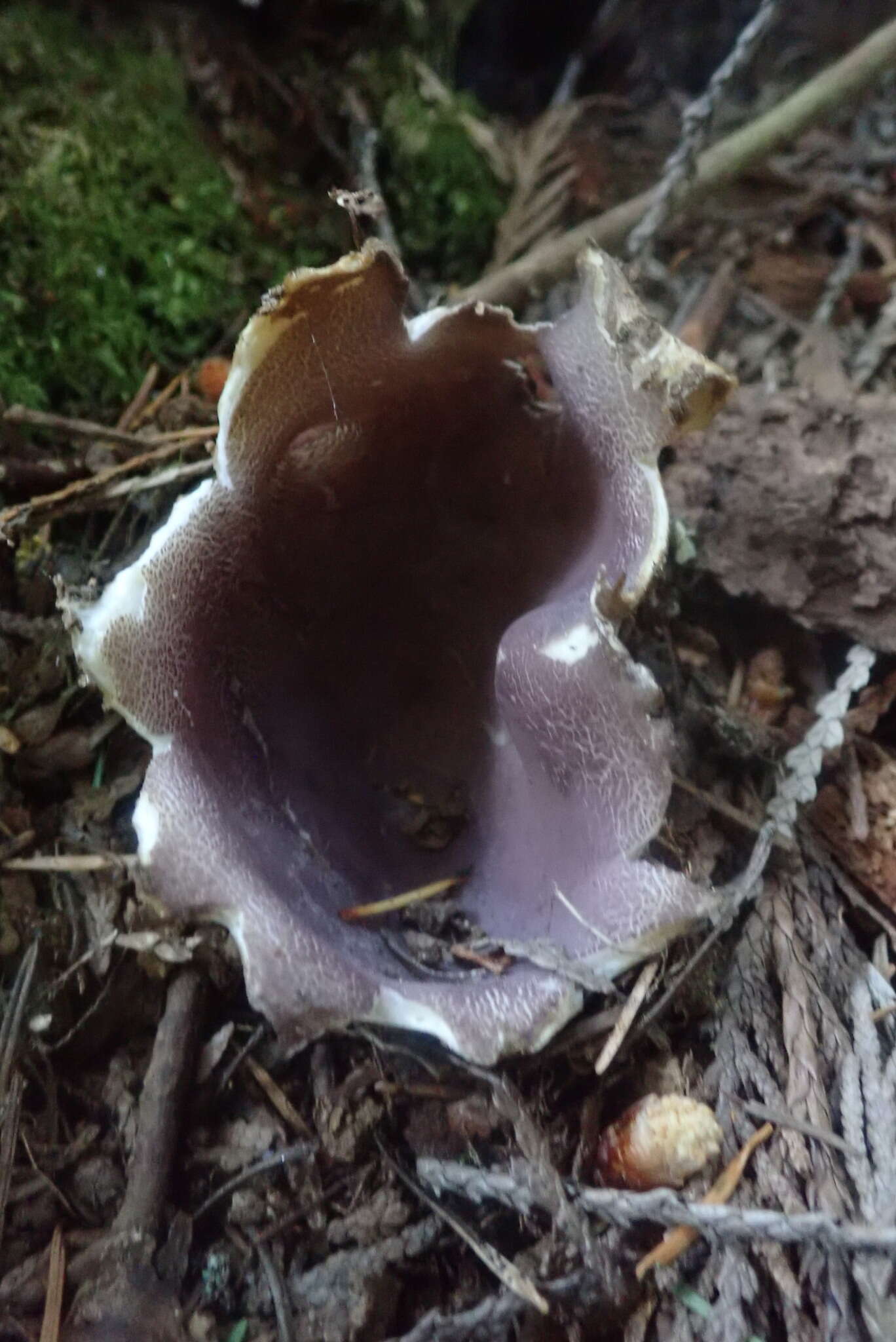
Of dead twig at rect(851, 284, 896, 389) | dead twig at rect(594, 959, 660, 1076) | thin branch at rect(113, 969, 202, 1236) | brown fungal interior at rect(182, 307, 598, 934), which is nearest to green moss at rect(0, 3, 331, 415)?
brown fungal interior at rect(182, 307, 598, 934)

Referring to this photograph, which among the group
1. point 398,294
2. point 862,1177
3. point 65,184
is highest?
point 398,294

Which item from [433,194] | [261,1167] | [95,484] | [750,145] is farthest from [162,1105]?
[750,145]

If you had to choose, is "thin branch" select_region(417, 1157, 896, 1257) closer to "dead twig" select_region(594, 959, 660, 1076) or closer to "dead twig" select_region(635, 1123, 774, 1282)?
"dead twig" select_region(635, 1123, 774, 1282)

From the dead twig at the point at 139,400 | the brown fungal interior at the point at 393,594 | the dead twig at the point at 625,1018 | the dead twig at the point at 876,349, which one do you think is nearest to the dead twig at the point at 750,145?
the dead twig at the point at 876,349

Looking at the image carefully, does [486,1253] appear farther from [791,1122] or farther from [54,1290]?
[54,1290]

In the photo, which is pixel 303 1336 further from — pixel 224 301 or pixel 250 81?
pixel 250 81

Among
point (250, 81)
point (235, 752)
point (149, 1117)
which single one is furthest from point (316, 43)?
point (149, 1117)
